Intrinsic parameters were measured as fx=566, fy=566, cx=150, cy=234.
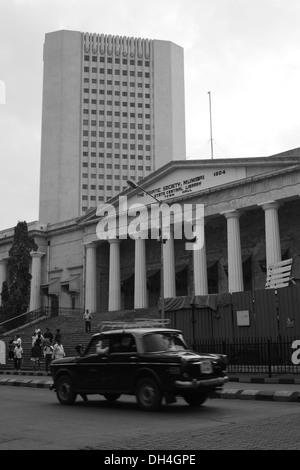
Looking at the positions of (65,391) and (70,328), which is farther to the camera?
(70,328)

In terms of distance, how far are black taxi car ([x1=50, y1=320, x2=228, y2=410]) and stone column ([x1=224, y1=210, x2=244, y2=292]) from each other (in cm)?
2437

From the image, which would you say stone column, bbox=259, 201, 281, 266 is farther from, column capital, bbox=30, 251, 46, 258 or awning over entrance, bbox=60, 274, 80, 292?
column capital, bbox=30, 251, 46, 258

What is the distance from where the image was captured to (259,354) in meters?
23.2

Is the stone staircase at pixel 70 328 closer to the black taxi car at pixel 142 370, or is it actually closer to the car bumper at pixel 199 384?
the black taxi car at pixel 142 370

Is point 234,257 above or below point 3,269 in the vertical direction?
below

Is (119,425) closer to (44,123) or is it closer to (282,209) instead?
(282,209)

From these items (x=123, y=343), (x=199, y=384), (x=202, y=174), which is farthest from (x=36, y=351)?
(x=199, y=384)

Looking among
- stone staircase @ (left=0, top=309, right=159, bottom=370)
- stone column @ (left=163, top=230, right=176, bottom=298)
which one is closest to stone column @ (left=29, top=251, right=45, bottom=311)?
stone staircase @ (left=0, top=309, right=159, bottom=370)

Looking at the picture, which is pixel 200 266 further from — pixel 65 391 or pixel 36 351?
pixel 65 391

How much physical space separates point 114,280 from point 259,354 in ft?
79.5

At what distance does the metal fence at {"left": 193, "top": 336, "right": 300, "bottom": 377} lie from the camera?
846 inches

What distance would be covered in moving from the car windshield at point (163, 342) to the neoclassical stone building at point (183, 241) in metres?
21.7

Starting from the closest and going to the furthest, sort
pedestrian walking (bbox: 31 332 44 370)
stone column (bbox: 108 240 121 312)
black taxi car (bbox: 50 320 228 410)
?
black taxi car (bbox: 50 320 228 410)
pedestrian walking (bbox: 31 332 44 370)
stone column (bbox: 108 240 121 312)

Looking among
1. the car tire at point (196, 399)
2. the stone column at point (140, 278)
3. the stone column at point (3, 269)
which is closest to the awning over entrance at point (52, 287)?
the stone column at point (3, 269)
